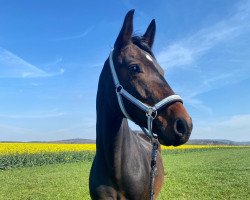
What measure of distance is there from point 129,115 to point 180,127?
2.33ft

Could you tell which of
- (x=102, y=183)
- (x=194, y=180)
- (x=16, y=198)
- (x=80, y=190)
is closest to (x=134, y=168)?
(x=102, y=183)

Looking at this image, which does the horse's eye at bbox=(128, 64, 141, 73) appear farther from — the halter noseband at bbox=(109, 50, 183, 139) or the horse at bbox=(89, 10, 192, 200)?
the halter noseband at bbox=(109, 50, 183, 139)

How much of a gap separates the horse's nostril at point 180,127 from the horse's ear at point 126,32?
1142mm

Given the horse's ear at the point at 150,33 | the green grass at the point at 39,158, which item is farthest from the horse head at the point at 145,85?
the green grass at the point at 39,158

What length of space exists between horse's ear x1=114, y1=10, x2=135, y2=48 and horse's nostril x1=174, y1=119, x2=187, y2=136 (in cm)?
114

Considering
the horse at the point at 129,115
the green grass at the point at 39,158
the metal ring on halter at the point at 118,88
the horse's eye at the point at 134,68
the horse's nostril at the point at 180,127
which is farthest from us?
the green grass at the point at 39,158

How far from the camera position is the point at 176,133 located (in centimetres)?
276

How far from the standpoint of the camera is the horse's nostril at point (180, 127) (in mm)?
2727

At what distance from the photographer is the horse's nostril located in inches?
107

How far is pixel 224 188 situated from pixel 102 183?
10415 mm

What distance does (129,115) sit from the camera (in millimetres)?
3342

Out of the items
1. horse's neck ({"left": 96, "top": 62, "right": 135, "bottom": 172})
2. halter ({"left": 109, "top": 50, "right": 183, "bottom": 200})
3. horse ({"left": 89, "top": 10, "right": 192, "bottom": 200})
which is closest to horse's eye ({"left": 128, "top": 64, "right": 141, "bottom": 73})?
horse ({"left": 89, "top": 10, "right": 192, "bottom": 200})

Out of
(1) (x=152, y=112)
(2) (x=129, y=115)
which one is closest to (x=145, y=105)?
(1) (x=152, y=112)

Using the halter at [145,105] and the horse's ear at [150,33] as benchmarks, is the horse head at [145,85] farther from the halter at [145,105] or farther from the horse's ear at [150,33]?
the horse's ear at [150,33]
